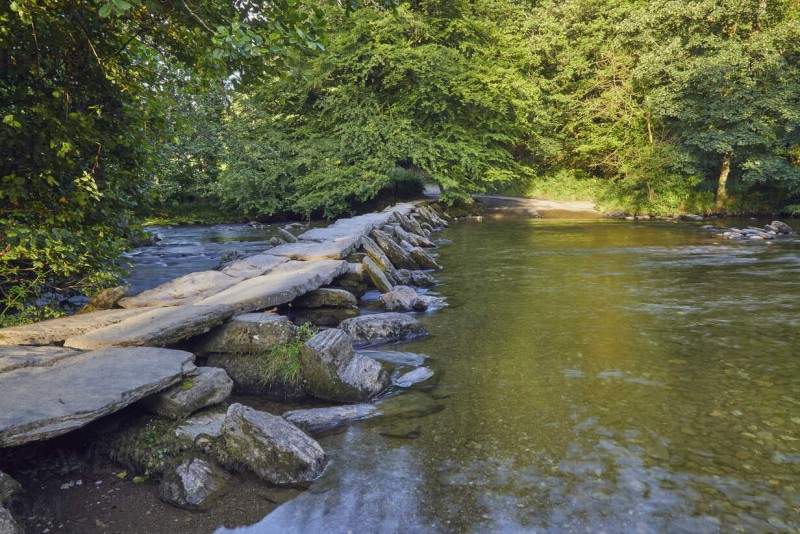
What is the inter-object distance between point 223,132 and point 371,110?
6.17 metres

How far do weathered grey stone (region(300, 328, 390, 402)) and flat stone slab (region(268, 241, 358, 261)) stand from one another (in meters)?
4.07

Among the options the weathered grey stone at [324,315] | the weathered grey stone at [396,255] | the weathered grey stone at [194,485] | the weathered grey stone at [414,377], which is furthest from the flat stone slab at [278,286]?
the weathered grey stone at [396,255]

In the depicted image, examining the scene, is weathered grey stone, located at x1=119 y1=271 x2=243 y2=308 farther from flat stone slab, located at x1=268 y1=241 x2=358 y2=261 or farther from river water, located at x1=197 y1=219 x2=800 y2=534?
river water, located at x1=197 y1=219 x2=800 y2=534

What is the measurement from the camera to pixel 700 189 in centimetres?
2228

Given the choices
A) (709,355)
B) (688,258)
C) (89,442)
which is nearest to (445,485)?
(89,442)

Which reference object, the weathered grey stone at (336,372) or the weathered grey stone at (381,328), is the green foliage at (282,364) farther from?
the weathered grey stone at (381,328)

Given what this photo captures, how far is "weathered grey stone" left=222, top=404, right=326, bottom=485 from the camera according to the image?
316 cm

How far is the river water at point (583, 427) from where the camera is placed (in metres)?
2.84

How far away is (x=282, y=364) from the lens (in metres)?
4.45

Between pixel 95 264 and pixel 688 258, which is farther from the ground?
pixel 95 264

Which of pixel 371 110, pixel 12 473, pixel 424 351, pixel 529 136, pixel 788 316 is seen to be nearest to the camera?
pixel 12 473

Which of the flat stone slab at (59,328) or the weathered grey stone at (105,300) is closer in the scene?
the flat stone slab at (59,328)

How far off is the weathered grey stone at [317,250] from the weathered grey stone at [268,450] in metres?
5.21

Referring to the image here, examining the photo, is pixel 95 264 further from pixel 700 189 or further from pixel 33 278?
pixel 700 189
